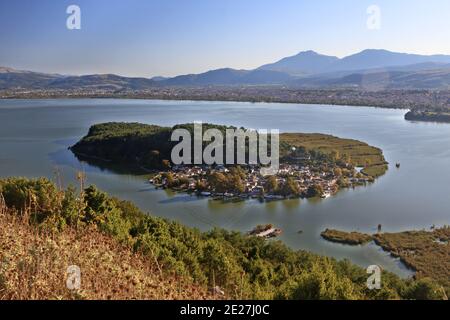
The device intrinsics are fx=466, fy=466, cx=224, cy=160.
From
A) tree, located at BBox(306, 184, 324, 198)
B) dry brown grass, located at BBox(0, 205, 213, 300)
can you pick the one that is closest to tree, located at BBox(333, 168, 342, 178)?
tree, located at BBox(306, 184, 324, 198)

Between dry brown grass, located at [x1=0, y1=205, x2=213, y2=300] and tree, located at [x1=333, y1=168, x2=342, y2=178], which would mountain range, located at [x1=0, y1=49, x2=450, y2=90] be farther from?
dry brown grass, located at [x1=0, y1=205, x2=213, y2=300]

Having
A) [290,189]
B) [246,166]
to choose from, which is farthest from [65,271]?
[246,166]

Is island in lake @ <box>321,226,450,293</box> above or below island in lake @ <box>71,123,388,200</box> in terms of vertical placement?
below

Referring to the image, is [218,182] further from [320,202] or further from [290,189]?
[320,202]

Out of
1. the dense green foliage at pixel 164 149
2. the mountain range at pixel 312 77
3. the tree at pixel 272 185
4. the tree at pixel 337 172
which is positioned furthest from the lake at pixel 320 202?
the mountain range at pixel 312 77

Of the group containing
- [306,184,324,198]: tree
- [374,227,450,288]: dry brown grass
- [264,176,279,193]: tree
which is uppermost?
[264,176,279,193]: tree
